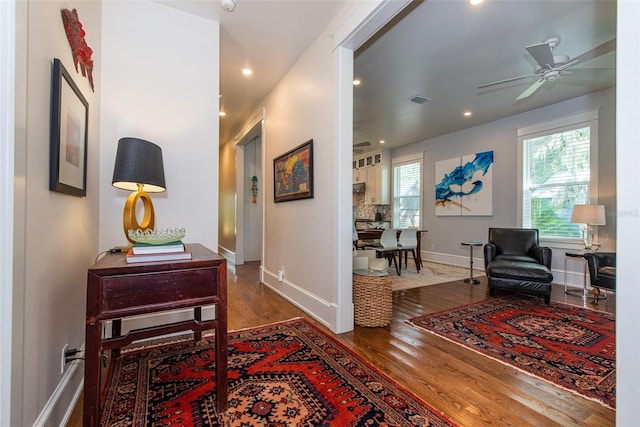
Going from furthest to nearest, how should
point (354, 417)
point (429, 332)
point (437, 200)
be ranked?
point (437, 200) < point (429, 332) < point (354, 417)

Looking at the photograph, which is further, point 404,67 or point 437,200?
point 437,200

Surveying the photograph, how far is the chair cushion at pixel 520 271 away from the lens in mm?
3162

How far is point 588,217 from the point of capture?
347 cm

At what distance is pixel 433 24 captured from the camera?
251 cm

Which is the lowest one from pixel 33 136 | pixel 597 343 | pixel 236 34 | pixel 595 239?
pixel 597 343

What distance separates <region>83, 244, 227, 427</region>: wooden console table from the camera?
1.12 meters

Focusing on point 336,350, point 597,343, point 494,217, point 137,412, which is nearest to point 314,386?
point 336,350

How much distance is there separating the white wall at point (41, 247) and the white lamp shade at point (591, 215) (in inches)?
206

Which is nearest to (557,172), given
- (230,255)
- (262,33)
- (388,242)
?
(388,242)

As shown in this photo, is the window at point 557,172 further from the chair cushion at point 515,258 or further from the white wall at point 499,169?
the chair cushion at point 515,258

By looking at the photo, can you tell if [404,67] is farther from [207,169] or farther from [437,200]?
[437,200]

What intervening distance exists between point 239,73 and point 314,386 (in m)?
3.51

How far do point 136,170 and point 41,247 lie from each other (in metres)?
0.60

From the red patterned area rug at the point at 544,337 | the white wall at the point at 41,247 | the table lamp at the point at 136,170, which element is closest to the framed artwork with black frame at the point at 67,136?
the white wall at the point at 41,247
